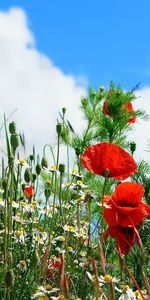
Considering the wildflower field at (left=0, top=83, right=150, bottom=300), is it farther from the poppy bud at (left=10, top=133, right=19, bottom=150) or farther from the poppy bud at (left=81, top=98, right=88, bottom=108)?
the poppy bud at (left=81, top=98, right=88, bottom=108)

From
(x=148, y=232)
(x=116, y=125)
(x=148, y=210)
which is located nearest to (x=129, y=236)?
(x=148, y=210)

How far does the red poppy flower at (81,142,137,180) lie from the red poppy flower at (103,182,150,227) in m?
0.06

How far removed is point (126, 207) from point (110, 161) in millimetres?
162

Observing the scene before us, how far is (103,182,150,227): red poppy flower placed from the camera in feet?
5.22

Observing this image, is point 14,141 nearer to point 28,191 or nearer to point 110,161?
point 110,161

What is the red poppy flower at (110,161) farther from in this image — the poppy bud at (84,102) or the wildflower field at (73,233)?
the poppy bud at (84,102)

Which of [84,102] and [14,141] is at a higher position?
[84,102]

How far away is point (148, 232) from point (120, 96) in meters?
1.35

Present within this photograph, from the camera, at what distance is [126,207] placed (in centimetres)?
159

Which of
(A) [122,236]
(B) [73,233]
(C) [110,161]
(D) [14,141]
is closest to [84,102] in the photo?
(B) [73,233]

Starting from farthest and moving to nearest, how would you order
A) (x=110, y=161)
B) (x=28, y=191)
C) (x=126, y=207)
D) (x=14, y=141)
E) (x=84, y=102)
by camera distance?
(x=84, y=102), (x=28, y=191), (x=110, y=161), (x=126, y=207), (x=14, y=141)

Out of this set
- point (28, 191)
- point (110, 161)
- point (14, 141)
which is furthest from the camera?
point (28, 191)

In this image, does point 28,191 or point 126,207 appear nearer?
point 126,207

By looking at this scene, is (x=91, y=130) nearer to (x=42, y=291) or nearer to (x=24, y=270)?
(x=24, y=270)
